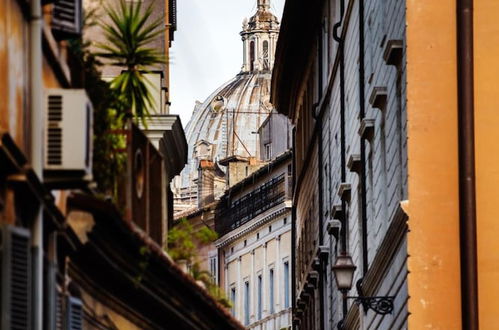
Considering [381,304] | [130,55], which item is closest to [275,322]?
[381,304]

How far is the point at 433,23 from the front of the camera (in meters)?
30.2

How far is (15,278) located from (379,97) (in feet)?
62.8

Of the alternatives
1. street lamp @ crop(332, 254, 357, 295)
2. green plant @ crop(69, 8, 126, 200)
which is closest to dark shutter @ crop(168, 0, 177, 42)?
street lamp @ crop(332, 254, 357, 295)

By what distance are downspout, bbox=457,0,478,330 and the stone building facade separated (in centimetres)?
86

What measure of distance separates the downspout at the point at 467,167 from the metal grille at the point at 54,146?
1323 centimetres

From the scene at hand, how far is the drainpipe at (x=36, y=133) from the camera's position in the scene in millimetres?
16031

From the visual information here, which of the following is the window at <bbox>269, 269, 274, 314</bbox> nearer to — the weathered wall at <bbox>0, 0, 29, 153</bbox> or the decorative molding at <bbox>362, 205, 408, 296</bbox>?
the decorative molding at <bbox>362, 205, 408, 296</bbox>

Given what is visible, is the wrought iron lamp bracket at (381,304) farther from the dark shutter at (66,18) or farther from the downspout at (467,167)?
the dark shutter at (66,18)

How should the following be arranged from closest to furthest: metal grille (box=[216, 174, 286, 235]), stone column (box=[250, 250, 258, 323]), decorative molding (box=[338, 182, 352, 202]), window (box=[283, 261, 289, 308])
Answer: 1. decorative molding (box=[338, 182, 352, 202])
2. window (box=[283, 261, 289, 308])
3. metal grille (box=[216, 174, 286, 235])
4. stone column (box=[250, 250, 258, 323])

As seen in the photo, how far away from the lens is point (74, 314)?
18.5m

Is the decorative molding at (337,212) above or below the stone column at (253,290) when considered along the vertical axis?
below

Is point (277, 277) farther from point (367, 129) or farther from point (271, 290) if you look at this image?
point (367, 129)

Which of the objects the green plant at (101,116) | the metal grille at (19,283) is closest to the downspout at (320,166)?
the green plant at (101,116)

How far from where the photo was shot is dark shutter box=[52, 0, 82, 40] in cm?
1783
